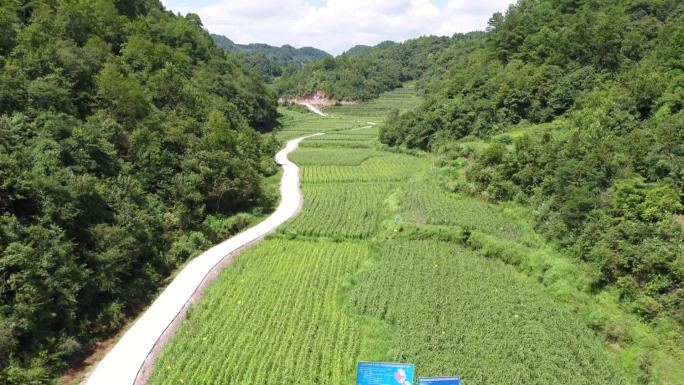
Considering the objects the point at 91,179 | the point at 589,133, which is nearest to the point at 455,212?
the point at 589,133

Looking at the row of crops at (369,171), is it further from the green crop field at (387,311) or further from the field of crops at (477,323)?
the field of crops at (477,323)

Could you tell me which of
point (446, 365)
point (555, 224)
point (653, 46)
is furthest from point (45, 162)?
point (653, 46)

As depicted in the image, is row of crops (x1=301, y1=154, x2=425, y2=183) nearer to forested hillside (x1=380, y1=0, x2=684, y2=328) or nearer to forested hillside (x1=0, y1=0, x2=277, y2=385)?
forested hillside (x1=380, y1=0, x2=684, y2=328)

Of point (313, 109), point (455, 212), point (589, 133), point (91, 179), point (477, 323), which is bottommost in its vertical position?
point (477, 323)

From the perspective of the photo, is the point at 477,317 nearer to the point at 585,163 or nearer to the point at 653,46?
the point at 585,163

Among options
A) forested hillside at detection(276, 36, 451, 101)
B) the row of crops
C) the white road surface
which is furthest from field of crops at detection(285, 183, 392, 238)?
forested hillside at detection(276, 36, 451, 101)

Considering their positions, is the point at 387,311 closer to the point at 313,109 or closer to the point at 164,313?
the point at 164,313
